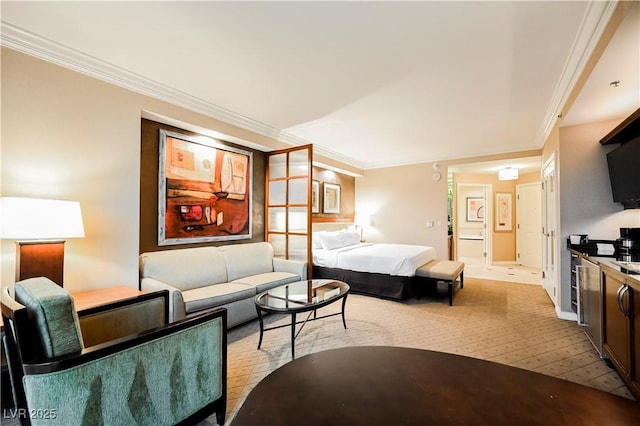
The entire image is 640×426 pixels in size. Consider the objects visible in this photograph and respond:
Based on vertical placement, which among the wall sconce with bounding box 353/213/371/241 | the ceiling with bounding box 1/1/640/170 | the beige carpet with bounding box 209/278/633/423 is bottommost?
the beige carpet with bounding box 209/278/633/423

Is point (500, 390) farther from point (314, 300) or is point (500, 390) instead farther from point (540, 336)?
point (540, 336)

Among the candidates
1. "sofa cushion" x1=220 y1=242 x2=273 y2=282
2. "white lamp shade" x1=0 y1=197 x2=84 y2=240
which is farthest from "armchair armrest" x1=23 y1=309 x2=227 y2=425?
"sofa cushion" x1=220 y1=242 x2=273 y2=282

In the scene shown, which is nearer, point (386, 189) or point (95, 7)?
point (95, 7)

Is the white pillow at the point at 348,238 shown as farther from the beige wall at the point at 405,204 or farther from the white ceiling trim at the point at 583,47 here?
the white ceiling trim at the point at 583,47

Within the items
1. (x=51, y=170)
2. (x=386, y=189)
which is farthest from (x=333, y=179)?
(x=51, y=170)

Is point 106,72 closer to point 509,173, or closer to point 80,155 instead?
point 80,155

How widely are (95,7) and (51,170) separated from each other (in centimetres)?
130

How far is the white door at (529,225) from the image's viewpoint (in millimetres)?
→ 6840

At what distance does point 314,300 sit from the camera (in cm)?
266

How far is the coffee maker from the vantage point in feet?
8.56

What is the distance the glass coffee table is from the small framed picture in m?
2.72

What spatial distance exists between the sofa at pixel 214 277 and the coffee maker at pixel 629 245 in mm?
3408

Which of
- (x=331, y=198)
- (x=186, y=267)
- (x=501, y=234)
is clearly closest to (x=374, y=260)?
(x=331, y=198)

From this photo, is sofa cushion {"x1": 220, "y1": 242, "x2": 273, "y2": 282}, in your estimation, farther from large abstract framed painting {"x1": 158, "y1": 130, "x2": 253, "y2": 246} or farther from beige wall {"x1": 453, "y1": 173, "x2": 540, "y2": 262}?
beige wall {"x1": 453, "y1": 173, "x2": 540, "y2": 262}
